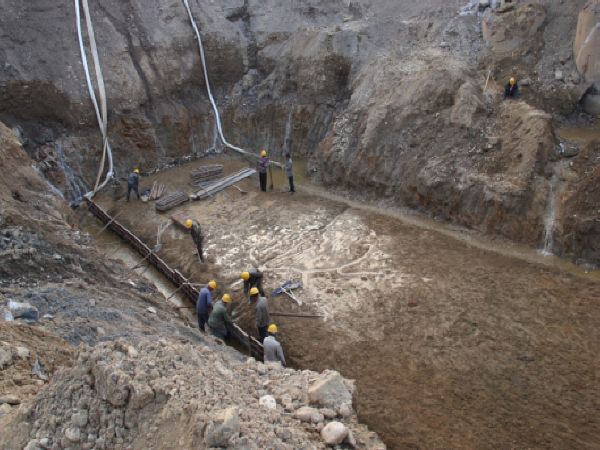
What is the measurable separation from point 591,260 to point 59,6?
59.7ft

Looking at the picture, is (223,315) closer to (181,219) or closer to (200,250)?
(200,250)

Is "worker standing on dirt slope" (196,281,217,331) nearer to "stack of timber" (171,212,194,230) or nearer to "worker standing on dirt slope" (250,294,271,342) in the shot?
"worker standing on dirt slope" (250,294,271,342)

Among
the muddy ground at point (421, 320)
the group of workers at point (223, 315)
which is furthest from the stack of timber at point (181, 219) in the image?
the group of workers at point (223, 315)

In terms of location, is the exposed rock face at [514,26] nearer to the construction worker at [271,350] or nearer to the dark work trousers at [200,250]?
the dark work trousers at [200,250]

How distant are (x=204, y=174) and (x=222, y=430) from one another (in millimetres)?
12099

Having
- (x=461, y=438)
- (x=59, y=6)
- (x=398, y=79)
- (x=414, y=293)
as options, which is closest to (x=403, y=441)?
(x=461, y=438)

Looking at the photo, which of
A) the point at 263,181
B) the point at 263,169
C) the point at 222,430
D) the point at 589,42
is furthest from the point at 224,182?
the point at 589,42

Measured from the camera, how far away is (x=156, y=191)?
568 inches

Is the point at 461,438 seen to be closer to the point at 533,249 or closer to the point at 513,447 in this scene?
the point at 513,447

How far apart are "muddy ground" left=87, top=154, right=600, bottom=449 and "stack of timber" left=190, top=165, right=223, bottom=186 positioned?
84.8 inches

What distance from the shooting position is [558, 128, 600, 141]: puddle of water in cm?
1156

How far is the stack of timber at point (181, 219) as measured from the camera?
489 inches

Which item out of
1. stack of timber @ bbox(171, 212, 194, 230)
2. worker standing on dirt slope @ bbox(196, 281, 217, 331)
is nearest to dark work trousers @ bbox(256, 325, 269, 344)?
worker standing on dirt slope @ bbox(196, 281, 217, 331)

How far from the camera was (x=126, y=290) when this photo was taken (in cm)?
873
